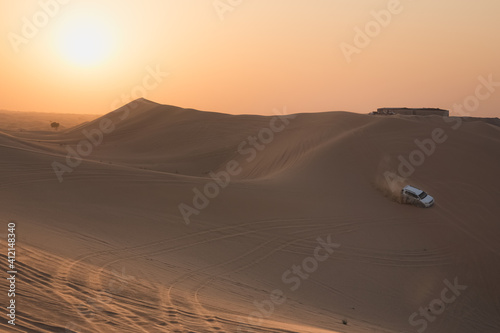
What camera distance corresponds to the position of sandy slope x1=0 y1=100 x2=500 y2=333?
7.89 meters

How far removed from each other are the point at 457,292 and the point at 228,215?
27.3ft

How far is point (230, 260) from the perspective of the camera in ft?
45.0

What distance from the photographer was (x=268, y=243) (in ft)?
52.1

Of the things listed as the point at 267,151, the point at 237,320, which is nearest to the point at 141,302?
the point at 237,320

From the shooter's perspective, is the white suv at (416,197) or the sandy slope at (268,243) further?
the white suv at (416,197)

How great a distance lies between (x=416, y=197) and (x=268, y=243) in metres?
9.52

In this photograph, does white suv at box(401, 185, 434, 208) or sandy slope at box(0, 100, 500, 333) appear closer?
sandy slope at box(0, 100, 500, 333)

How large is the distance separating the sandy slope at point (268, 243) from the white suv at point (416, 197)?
1.82 ft

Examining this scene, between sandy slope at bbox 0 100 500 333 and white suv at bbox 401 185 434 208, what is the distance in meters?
0.55

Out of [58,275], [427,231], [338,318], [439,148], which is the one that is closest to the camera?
[58,275]

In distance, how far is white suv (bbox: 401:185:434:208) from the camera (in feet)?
71.9

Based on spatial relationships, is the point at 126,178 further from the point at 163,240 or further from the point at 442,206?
the point at 442,206

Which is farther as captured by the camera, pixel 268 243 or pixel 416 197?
pixel 416 197

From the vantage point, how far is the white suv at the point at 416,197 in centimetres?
2191
